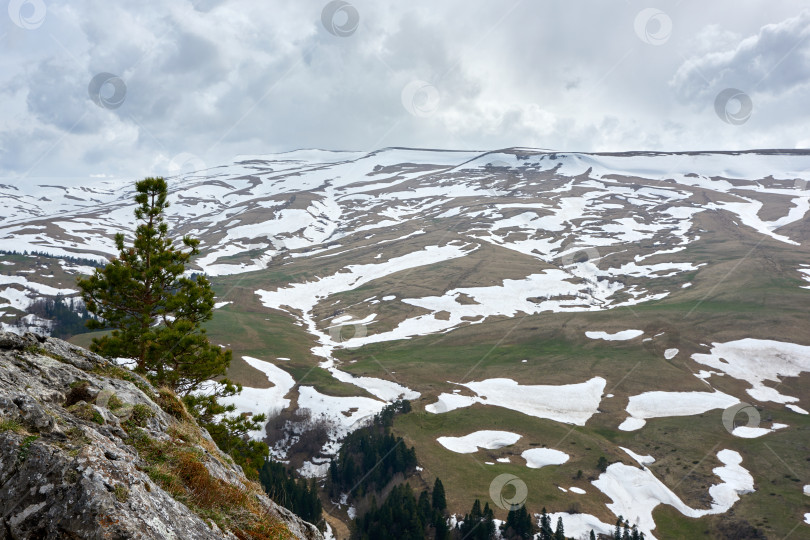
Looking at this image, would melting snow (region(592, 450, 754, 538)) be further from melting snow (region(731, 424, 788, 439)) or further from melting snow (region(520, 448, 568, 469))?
melting snow (region(731, 424, 788, 439))

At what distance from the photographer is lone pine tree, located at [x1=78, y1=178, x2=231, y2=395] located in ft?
73.7

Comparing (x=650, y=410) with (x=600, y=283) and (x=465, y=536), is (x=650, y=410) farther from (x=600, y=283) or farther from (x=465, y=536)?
(x=600, y=283)

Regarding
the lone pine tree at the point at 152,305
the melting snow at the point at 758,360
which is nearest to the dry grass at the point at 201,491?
the lone pine tree at the point at 152,305

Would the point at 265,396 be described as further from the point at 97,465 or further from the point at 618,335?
the point at 97,465

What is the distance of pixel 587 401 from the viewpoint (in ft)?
319

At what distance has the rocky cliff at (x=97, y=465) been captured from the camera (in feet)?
17.7

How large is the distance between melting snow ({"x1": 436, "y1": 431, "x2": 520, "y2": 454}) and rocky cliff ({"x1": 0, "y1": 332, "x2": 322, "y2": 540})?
72.9 meters

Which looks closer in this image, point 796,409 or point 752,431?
point 752,431

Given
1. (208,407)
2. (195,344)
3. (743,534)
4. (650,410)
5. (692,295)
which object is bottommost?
(743,534)

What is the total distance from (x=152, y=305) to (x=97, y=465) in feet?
66.1

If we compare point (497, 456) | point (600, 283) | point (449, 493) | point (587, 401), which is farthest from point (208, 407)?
point (600, 283)

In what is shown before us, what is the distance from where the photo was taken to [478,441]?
82000 mm

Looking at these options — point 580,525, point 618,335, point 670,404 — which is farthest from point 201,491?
point 618,335

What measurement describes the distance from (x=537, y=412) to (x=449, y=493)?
108ft
